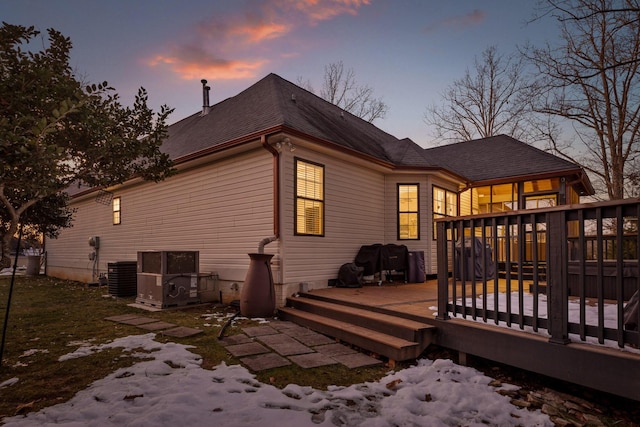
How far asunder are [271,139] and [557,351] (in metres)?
5.20

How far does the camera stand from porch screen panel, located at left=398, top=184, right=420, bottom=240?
29.7 feet

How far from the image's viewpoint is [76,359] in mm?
3770

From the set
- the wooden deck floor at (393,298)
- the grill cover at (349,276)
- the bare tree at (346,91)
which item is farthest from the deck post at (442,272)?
the bare tree at (346,91)

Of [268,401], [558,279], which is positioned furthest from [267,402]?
[558,279]

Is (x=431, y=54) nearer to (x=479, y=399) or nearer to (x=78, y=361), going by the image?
(x=479, y=399)

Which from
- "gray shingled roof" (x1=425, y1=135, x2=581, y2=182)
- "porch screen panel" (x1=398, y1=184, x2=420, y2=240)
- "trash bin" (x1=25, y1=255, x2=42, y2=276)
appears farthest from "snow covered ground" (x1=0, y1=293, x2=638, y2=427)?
"trash bin" (x1=25, y1=255, x2=42, y2=276)

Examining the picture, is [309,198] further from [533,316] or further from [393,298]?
[533,316]

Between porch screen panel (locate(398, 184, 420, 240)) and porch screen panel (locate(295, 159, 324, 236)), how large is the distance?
277 cm

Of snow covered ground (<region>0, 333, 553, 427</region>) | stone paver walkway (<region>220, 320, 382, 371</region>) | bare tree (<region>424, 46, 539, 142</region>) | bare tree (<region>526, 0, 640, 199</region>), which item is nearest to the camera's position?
snow covered ground (<region>0, 333, 553, 427</region>)

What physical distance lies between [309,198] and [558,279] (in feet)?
15.5

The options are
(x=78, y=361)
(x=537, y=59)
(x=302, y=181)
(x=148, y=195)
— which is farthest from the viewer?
(x=148, y=195)

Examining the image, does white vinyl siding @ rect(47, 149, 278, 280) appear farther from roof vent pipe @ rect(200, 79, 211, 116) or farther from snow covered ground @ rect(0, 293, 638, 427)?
snow covered ground @ rect(0, 293, 638, 427)

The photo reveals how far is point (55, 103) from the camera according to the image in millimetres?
3168

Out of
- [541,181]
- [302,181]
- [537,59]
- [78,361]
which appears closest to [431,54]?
[537,59]
